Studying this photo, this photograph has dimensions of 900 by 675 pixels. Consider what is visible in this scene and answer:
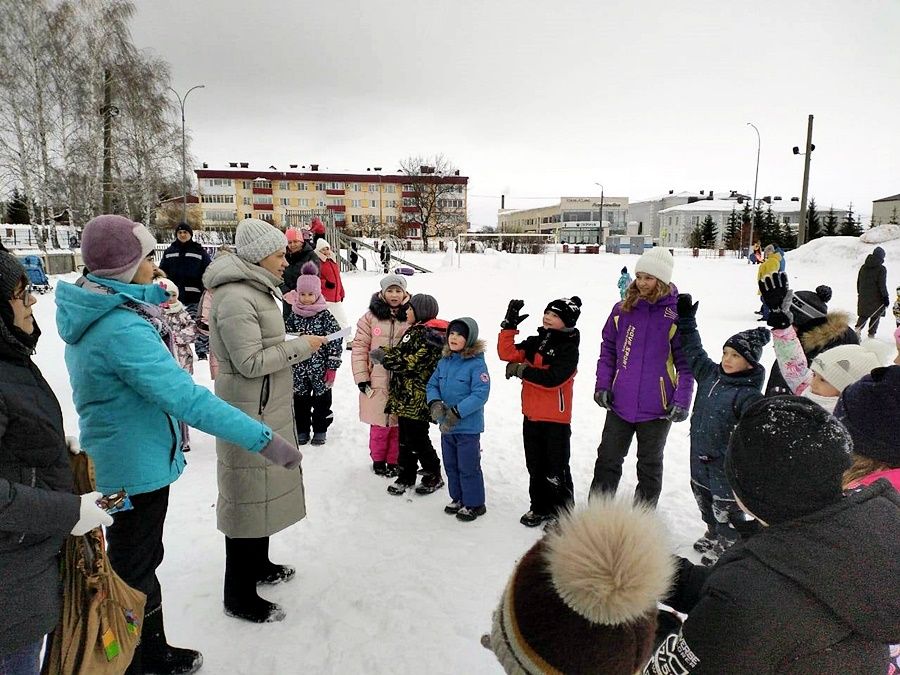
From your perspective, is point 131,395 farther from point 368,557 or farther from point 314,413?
point 314,413

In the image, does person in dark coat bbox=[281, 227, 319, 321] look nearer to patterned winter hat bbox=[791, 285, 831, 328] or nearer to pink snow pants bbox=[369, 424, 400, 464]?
pink snow pants bbox=[369, 424, 400, 464]

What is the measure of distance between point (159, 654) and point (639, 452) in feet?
10.1

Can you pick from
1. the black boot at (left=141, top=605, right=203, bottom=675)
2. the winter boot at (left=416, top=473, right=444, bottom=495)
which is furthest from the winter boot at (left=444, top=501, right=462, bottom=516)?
the black boot at (left=141, top=605, right=203, bottom=675)

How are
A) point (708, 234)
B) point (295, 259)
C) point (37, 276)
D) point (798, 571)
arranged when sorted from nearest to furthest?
point (798, 571) → point (295, 259) → point (37, 276) → point (708, 234)

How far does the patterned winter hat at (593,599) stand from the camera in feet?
3.86

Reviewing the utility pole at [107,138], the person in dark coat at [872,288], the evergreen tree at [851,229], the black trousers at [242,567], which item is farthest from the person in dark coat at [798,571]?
the evergreen tree at [851,229]

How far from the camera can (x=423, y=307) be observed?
4387 millimetres

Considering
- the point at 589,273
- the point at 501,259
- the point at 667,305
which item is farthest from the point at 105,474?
the point at 501,259

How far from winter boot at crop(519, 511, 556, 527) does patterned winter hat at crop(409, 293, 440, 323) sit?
1.81 meters

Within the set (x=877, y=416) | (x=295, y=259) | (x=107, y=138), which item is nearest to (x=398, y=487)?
(x=877, y=416)

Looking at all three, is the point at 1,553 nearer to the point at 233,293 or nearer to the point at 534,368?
the point at 233,293

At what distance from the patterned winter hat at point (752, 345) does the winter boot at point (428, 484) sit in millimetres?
2511

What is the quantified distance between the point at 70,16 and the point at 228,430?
25416 mm

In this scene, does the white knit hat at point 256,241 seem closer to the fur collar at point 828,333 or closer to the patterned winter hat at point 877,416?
the patterned winter hat at point 877,416
